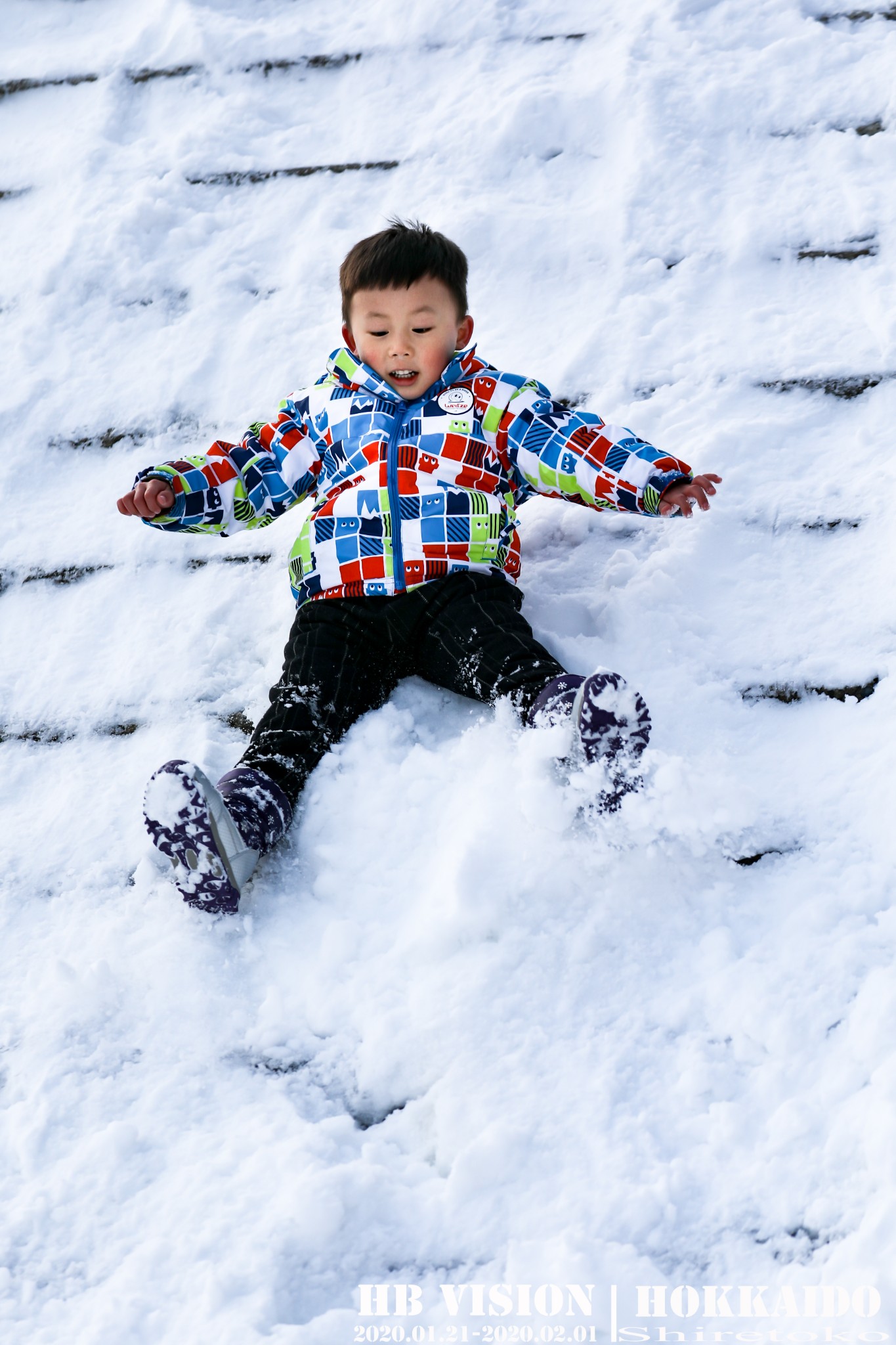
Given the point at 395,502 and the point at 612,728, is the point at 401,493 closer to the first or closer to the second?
the point at 395,502

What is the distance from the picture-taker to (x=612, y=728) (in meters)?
1.21

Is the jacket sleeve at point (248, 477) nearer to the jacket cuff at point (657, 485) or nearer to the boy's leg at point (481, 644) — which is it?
the boy's leg at point (481, 644)

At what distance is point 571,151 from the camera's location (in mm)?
2250

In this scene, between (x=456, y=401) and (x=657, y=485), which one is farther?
(x=456, y=401)

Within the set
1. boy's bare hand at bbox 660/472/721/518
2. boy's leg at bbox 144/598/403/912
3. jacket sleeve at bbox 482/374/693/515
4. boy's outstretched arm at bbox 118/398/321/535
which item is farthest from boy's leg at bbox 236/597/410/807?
boy's bare hand at bbox 660/472/721/518

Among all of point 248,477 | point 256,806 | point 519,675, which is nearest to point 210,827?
point 256,806

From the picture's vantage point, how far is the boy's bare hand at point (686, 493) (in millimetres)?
1491

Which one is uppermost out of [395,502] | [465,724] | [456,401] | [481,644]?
[456,401]

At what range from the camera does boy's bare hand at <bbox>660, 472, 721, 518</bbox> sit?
149 cm

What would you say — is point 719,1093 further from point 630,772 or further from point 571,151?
point 571,151

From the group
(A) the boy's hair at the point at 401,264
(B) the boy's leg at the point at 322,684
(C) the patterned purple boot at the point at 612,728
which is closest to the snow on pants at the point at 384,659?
(B) the boy's leg at the point at 322,684

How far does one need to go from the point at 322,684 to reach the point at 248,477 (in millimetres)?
403

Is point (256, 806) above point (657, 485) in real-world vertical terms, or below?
below

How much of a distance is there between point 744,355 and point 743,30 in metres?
0.93
